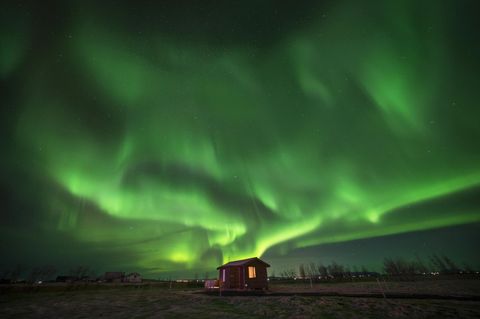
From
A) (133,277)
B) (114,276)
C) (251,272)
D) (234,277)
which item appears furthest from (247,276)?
(114,276)

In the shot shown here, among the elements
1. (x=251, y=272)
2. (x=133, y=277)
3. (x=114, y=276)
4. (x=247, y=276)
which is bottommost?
(x=247, y=276)

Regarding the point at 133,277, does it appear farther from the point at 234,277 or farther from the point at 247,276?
the point at 247,276

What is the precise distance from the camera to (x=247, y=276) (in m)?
38.6

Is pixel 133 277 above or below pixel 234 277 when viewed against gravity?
above

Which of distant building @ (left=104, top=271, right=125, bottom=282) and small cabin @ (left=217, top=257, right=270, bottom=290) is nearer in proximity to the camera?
small cabin @ (left=217, top=257, right=270, bottom=290)

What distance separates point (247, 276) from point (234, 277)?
9.45ft

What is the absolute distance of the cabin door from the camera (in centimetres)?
3938

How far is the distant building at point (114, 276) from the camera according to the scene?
129 m

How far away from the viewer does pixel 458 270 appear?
130125 millimetres

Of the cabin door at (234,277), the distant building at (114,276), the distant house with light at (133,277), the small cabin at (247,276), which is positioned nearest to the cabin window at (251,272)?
the small cabin at (247,276)

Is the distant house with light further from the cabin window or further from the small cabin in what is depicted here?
the cabin window

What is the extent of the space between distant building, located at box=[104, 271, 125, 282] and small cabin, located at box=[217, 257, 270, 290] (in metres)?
116

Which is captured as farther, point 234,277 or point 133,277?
point 133,277

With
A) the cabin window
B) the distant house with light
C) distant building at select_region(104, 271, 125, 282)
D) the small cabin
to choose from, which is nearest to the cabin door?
the small cabin
